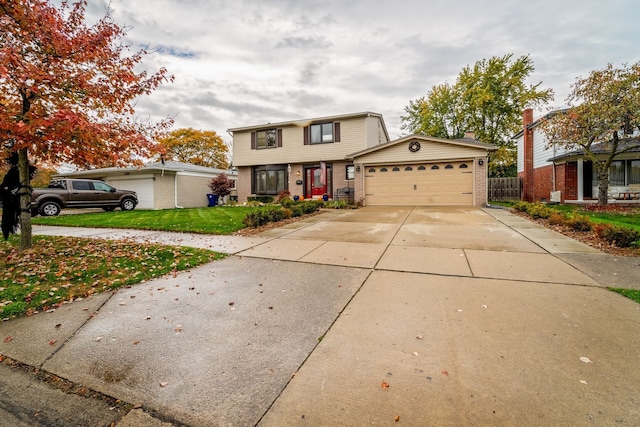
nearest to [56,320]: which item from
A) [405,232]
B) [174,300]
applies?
[174,300]

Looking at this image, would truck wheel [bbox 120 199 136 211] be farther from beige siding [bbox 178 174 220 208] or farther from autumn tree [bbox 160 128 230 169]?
autumn tree [bbox 160 128 230 169]

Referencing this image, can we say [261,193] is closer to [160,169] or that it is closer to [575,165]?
[160,169]

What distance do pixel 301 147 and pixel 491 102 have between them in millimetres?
19145

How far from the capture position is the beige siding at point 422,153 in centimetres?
1402

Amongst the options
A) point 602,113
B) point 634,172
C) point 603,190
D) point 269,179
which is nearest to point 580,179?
point 634,172

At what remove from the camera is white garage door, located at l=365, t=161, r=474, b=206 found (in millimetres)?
14203

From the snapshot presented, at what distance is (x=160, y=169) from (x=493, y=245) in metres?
17.8

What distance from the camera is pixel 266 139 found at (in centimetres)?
1989

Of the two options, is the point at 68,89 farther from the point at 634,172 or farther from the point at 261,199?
the point at 634,172

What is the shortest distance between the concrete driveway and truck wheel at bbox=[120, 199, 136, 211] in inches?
600

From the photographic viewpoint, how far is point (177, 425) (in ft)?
5.75

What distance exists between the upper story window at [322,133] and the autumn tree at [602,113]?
10444 mm

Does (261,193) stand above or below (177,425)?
above

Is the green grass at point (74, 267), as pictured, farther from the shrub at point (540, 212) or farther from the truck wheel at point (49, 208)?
the shrub at point (540, 212)
